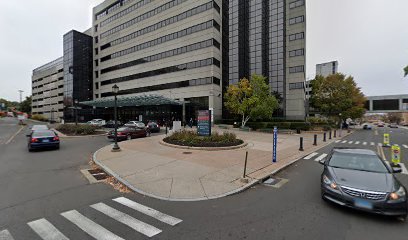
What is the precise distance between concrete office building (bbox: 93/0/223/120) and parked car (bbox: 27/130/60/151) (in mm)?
25834

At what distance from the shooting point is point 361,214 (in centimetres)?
452

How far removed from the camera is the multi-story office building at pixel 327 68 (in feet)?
337

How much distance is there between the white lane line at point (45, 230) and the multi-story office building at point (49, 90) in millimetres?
81306

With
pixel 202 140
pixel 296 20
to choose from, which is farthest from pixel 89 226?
pixel 296 20

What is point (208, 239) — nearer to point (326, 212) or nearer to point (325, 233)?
point (325, 233)

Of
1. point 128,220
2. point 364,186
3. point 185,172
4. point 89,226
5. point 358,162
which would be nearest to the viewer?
point 89,226

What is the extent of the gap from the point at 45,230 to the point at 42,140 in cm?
1177

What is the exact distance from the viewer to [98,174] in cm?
791

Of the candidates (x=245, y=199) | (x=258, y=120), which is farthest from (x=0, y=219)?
(x=258, y=120)

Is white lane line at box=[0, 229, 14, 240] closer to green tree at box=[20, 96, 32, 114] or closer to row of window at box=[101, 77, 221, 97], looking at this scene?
row of window at box=[101, 77, 221, 97]

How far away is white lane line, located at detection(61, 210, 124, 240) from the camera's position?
3729 millimetres

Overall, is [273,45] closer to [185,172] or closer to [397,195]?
[185,172]

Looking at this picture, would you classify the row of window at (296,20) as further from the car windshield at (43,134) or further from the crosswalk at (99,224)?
the crosswalk at (99,224)

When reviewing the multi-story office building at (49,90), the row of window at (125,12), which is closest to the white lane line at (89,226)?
the row of window at (125,12)
